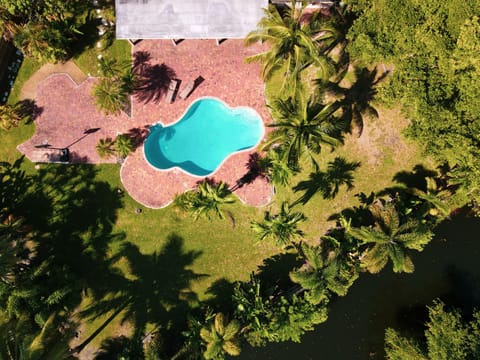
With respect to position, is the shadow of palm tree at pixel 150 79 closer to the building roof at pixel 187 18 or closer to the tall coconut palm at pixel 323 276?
the building roof at pixel 187 18

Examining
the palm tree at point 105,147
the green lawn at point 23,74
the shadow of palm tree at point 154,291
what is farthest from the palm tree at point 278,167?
the green lawn at point 23,74

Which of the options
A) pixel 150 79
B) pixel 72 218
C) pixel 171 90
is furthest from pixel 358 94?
pixel 72 218

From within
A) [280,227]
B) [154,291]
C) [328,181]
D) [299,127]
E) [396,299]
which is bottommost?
[154,291]

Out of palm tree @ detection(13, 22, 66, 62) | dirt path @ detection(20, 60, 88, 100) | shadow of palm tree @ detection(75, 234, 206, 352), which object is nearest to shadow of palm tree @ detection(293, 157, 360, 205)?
shadow of palm tree @ detection(75, 234, 206, 352)

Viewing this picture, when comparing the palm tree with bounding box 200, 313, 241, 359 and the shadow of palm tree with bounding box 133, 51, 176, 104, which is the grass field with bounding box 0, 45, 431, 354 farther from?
A: the shadow of palm tree with bounding box 133, 51, 176, 104

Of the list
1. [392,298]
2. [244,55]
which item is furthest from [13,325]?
[392,298]

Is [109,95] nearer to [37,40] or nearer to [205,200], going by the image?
[37,40]
